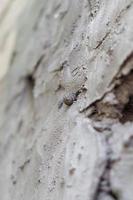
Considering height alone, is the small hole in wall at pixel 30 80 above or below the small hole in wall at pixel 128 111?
below

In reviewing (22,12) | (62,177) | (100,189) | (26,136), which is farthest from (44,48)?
(100,189)

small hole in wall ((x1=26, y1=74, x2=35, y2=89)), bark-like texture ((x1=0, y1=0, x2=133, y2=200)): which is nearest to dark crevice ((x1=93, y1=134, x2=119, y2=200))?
bark-like texture ((x1=0, y1=0, x2=133, y2=200))

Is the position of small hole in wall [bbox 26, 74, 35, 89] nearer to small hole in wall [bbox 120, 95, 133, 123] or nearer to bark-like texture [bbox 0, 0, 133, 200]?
bark-like texture [bbox 0, 0, 133, 200]

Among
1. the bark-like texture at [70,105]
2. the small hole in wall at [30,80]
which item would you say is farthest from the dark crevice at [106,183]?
the small hole in wall at [30,80]

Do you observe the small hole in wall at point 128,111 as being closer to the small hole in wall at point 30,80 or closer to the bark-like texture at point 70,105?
the bark-like texture at point 70,105

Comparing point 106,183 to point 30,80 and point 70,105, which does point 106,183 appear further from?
point 30,80

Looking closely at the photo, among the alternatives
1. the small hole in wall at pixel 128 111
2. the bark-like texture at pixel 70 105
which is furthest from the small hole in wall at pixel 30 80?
the small hole in wall at pixel 128 111

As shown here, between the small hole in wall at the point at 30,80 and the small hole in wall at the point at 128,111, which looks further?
the small hole in wall at the point at 30,80

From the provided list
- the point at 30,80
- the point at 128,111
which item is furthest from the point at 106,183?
the point at 30,80

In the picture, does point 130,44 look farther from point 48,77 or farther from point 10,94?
point 10,94
